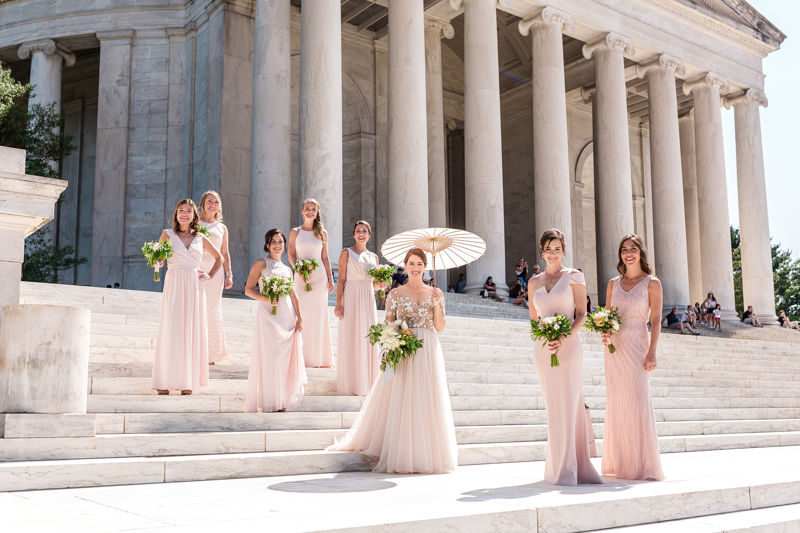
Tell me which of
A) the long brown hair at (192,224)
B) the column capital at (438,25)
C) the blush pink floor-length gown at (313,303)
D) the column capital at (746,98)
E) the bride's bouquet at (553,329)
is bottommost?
the bride's bouquet at (553,329)

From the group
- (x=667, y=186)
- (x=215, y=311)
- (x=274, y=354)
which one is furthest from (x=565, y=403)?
(x=667, y=186)

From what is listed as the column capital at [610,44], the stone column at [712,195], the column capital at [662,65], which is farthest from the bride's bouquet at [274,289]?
the stone column at [712,195]

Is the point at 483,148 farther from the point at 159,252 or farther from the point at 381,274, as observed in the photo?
the point at 159,252

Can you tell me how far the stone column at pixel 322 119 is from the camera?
24.8 meters

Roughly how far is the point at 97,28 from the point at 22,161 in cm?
2728

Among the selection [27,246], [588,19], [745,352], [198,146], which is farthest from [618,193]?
[27,246]

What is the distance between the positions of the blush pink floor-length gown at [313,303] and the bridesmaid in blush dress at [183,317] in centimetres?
220

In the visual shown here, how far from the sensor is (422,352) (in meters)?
9.96

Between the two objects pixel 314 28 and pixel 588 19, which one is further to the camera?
pixel 588 19

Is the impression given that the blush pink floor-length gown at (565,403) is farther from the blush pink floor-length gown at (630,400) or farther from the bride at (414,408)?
the bride at (414,408)

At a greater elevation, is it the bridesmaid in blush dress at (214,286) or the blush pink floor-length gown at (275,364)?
the bridesmaid in blush dress at (214,286)

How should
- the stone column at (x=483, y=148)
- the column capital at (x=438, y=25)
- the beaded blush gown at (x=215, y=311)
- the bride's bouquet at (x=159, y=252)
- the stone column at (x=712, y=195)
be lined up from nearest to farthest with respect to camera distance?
the bride's bouquet at (x=159, y=252) → the beaded blush gown at (x=215, y=311) → the stone column at (x=483, y=148) → the column capital at (x=438, y=25) → the stone column at (x=712, y=195)

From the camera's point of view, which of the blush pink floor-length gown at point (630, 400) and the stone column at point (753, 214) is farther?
the stone column at point (753, 214)

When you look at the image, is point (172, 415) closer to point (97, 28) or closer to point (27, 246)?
point (27, 246)
